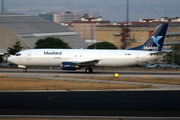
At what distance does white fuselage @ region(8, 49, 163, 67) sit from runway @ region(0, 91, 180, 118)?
16.5m

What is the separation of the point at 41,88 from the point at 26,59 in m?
15.6

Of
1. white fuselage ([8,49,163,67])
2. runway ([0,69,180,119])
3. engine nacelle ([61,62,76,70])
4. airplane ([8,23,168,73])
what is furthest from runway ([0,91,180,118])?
white fuselage ([8,49,163,67])

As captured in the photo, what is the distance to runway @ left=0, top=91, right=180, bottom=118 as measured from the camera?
15.1 meters

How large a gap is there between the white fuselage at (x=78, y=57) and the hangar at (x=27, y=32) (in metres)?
62.4

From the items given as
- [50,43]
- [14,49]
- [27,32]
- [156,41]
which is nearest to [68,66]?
[156,41]

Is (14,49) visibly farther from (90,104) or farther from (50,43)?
(90,104)

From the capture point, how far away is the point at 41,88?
77.9 feet

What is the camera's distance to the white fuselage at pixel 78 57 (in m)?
37.9

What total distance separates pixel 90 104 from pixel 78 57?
838 inches

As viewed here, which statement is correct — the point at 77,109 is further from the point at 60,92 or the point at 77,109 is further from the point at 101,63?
the point at 101,63

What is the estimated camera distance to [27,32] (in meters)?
111

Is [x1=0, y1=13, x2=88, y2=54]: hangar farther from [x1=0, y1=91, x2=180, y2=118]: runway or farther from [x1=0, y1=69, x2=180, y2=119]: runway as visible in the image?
[x1=0, y1=91, x2=180, y2=118]: runway

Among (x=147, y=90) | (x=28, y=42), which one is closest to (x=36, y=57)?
(x=147, y=90)

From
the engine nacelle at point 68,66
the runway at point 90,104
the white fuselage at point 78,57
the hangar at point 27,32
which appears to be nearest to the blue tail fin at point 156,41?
the white fuselage at point 78,57
